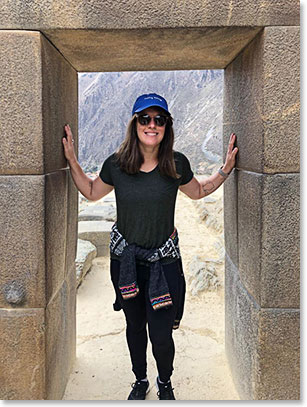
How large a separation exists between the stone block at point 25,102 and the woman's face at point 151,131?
537mm

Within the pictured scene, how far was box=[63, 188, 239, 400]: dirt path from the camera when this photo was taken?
114 inches

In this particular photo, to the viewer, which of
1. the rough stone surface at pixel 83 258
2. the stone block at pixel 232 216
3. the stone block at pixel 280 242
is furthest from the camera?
the rough stone surface at pixel 83 258

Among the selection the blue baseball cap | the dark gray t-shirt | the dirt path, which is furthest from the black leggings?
the blue baseball cap

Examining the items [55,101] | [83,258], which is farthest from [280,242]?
[83,258]

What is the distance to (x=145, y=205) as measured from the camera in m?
2.33

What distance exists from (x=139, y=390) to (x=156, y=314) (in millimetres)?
711

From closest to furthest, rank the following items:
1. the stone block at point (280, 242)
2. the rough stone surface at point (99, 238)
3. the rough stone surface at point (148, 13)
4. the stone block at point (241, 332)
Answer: the rough stone surface at point (148, 13) → the stone block at point (280, 242) → the stone block at point (241, 332) → the rough stone surface at point (99, 238)

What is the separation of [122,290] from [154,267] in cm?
24

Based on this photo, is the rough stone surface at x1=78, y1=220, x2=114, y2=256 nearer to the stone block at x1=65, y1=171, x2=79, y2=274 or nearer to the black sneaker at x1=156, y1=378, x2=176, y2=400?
the stone block at x1=65, y1=171, x2=79, y2=274

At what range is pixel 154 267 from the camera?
7.73 ft

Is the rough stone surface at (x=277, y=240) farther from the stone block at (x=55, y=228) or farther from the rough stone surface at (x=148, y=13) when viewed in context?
the stone block at (x=55, y=228)

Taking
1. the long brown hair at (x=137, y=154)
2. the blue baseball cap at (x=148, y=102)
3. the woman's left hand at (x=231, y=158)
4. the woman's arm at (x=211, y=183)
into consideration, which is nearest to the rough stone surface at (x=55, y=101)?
the long brown hair at (x=137, y=154)

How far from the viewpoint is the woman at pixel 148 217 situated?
7.68 ft

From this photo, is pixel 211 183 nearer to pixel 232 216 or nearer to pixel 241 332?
pixel 232 216
